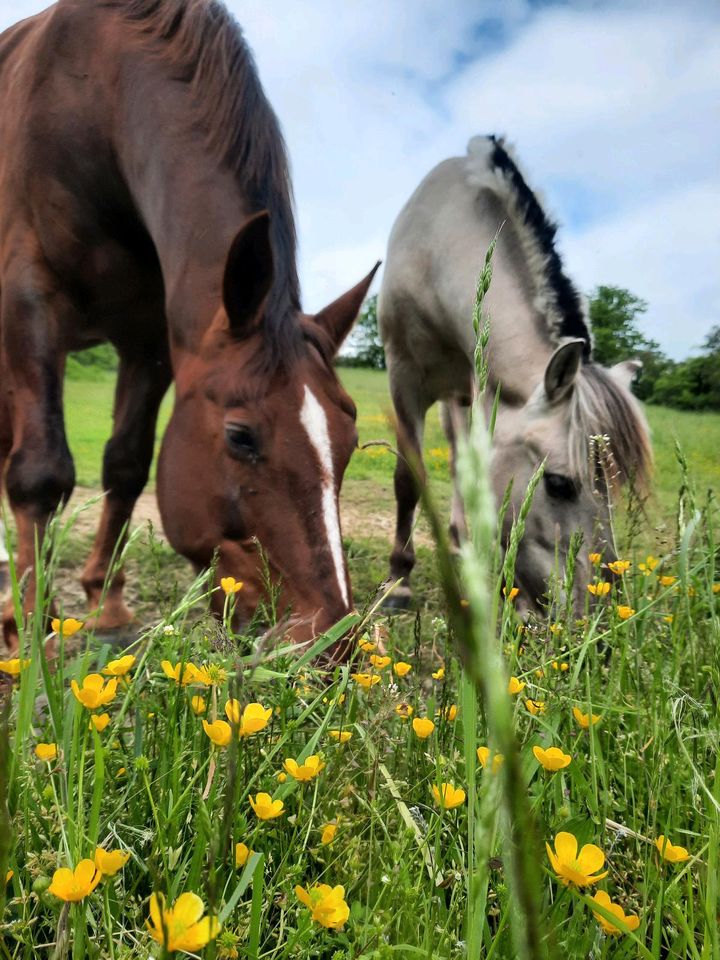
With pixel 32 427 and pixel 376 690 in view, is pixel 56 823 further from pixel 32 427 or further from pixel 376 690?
Answer: pixel 32 427

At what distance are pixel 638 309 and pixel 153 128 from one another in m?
2.58

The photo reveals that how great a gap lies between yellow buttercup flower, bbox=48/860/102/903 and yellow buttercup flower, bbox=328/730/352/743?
37 cm

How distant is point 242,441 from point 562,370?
4.18 feet

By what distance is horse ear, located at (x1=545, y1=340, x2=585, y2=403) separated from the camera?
7.73 feet

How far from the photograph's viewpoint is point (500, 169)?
317 centimetres

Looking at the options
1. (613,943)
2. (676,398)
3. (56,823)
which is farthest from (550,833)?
(676,398)

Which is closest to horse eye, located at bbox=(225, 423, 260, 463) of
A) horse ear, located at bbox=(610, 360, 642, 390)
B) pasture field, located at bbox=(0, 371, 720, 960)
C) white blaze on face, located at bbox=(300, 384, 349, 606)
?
white blaze on face, located at bbox=(300, 384, 349, 606)

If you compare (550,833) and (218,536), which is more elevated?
(218,536)

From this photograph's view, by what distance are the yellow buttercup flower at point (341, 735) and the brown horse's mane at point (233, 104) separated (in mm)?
1200

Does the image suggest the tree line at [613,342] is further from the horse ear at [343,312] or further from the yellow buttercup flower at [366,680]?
the yellow buttercup flower at [366,680]

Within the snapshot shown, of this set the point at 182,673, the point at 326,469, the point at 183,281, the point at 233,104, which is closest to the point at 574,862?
the point at 182,673

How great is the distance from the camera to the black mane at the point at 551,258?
Result: 2.73 metres

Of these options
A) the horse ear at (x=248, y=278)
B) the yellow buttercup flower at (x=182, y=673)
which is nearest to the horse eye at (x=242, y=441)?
the horse ear at (x=248, y=278)

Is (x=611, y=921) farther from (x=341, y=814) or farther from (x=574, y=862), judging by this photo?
(x=341, y=814)
